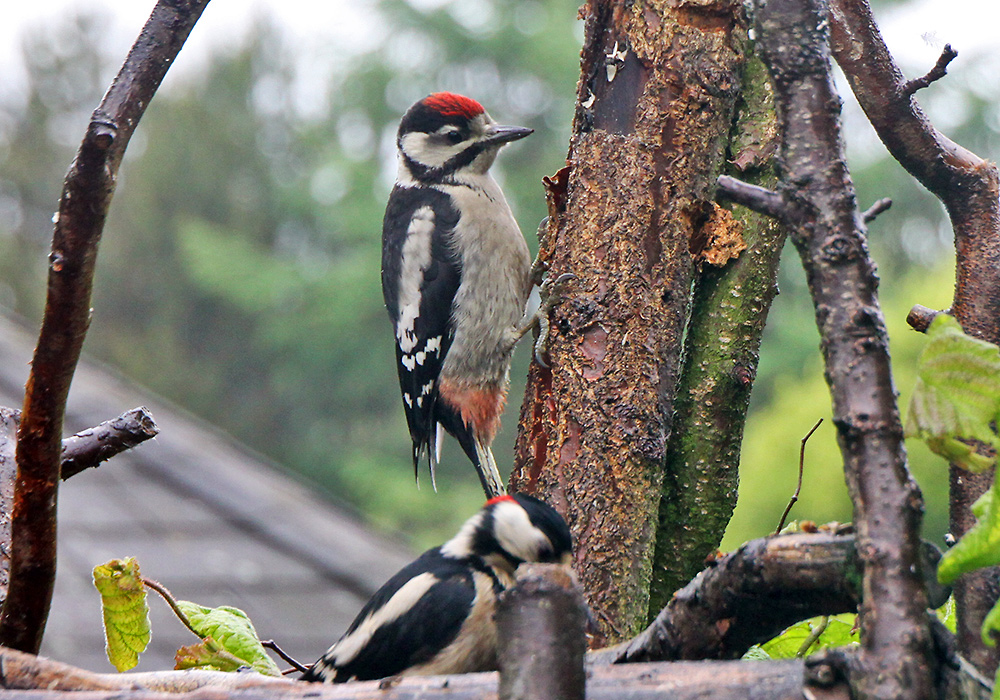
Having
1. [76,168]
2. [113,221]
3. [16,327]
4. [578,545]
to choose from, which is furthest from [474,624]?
[113,221]

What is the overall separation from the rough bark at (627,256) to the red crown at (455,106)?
1.09m

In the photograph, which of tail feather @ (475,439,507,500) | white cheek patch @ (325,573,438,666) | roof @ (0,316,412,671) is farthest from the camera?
roof @ (0,316,412,671)

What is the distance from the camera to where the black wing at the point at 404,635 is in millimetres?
1277

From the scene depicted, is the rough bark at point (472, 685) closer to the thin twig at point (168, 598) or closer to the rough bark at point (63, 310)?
the rough bark at point (63, 310)

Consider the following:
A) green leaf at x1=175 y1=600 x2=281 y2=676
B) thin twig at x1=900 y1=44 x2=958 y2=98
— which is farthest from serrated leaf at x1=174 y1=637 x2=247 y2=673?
thin twig at x1=900 y1=44 x2=958 y2=98

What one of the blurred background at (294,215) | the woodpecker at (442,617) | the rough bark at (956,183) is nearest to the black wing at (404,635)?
the woodpecker at (442,617)

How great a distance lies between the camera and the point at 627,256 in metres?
1.50

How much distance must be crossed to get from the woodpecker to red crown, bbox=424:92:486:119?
5.06ft

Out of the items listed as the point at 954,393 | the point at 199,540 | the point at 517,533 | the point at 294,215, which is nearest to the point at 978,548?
the point at 954,393

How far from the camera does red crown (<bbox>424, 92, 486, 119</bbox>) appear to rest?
270 cm

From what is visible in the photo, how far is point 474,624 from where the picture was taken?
129 centimetres

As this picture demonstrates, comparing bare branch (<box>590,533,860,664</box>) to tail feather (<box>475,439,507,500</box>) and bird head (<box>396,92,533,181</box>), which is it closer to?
tail feather (<box>475,439,507,500</box>)

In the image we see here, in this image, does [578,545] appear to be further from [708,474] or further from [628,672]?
[628,672]

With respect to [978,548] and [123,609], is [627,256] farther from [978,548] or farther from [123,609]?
[978,548]
